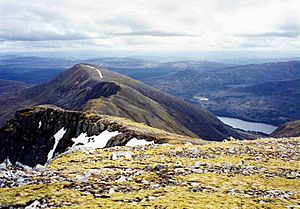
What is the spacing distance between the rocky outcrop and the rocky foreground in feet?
92.1

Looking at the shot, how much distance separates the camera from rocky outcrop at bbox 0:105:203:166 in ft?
234

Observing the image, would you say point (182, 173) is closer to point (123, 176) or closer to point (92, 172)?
point (123, 176)

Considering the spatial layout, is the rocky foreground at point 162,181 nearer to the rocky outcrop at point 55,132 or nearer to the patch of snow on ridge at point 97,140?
the rocky outcrop at point 55,132

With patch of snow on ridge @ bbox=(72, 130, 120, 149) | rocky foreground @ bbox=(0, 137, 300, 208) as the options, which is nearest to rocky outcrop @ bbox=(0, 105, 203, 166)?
patch of snow on ridge @ bbox=(72, 130, 120, 149)

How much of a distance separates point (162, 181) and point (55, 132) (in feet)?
266

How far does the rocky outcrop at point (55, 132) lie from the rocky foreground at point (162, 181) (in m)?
28.1

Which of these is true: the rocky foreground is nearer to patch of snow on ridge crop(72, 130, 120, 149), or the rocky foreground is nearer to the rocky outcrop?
the rocky outcrop

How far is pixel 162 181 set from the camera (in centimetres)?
2484

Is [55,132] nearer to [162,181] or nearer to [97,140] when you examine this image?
[97,140]

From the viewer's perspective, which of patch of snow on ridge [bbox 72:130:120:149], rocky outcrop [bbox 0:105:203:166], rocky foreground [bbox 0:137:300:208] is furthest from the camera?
patch of snow on ridge [bbox 72:130:120:149]

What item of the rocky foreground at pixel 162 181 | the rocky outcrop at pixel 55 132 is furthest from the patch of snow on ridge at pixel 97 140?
the rocky foreground at pixel 162 181

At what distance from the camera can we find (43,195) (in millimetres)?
20391

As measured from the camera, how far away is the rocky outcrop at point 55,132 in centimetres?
7144

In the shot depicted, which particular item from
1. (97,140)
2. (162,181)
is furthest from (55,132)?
(162,181)
